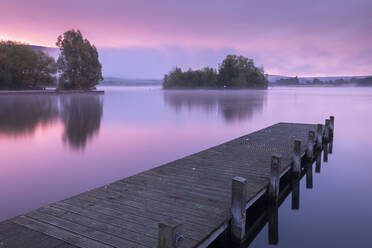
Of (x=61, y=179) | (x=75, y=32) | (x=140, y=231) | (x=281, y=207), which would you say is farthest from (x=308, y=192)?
(x=75, y=32)

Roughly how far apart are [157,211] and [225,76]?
473ft

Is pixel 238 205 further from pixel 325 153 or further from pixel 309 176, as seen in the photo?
pixel 325 153

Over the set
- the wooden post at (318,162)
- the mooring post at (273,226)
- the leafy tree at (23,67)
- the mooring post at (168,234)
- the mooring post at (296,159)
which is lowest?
the mooring post at (273,226)

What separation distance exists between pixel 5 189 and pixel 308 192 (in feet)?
38.0

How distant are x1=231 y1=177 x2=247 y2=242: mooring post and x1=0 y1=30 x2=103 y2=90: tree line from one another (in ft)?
279

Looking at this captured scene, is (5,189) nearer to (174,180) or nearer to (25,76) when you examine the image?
(174,180)

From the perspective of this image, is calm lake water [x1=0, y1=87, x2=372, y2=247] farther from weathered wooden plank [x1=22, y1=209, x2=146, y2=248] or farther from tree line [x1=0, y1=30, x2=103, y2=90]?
tree line [x1=0, y1=30, x2=103, y2=90]

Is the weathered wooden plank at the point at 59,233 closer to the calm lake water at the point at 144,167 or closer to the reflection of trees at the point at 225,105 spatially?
the calm lake water at the point at 144,167

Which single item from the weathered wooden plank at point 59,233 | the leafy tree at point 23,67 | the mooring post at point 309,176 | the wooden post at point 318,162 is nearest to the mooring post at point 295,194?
the mooring post at point 309,176

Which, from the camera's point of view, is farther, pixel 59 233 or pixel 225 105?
pixel 225 105

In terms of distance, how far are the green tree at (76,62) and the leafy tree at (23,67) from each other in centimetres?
344

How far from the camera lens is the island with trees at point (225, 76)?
146250 mm

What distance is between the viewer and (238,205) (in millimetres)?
6062

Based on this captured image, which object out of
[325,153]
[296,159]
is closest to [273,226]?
[296,159]
